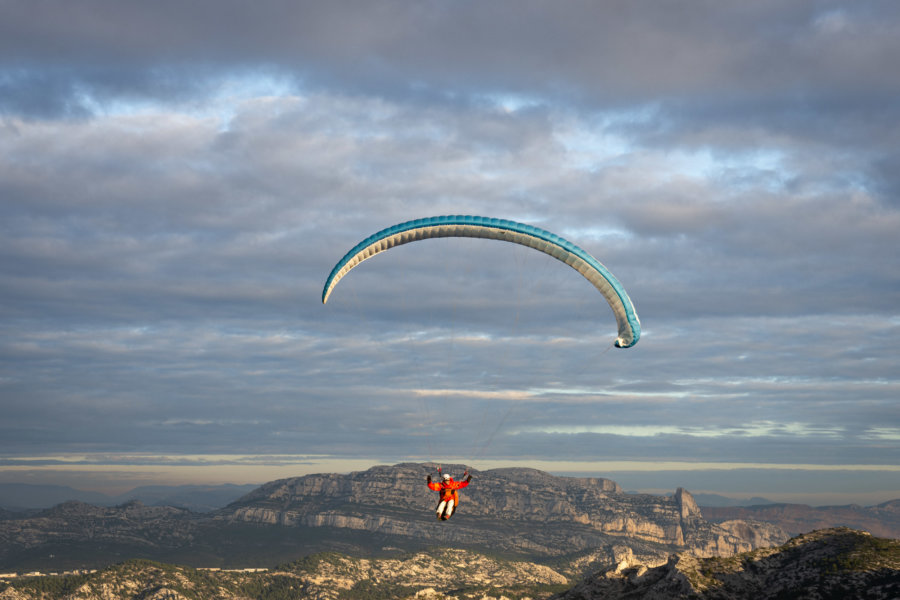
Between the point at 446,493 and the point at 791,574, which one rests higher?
the point at 446,493

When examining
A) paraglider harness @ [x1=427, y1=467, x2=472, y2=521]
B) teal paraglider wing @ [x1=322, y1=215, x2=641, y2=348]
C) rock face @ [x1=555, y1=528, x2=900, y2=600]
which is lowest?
rock face @ [x1=555, y1=528, x2=900, y2=600]

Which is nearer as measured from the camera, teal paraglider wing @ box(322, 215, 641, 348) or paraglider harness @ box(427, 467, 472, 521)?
teal paraglider wing @ box(322, 215, 641, 348)

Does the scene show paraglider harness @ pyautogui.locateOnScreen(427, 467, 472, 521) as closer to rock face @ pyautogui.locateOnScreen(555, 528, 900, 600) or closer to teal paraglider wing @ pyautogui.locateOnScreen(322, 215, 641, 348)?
teal paraglider wing @ pyautogui.locateOnScreen(322, 215, 641, 348)

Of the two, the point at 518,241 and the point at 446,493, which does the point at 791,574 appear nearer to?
the point at 446,493

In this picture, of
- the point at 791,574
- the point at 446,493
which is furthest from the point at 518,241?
the point at 791,574

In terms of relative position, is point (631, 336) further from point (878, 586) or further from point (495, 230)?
point (878, 586)

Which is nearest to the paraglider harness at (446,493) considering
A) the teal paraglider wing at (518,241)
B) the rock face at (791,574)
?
the teal paraglider wing at (518,241)

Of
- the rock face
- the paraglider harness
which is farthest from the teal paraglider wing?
the rock face
